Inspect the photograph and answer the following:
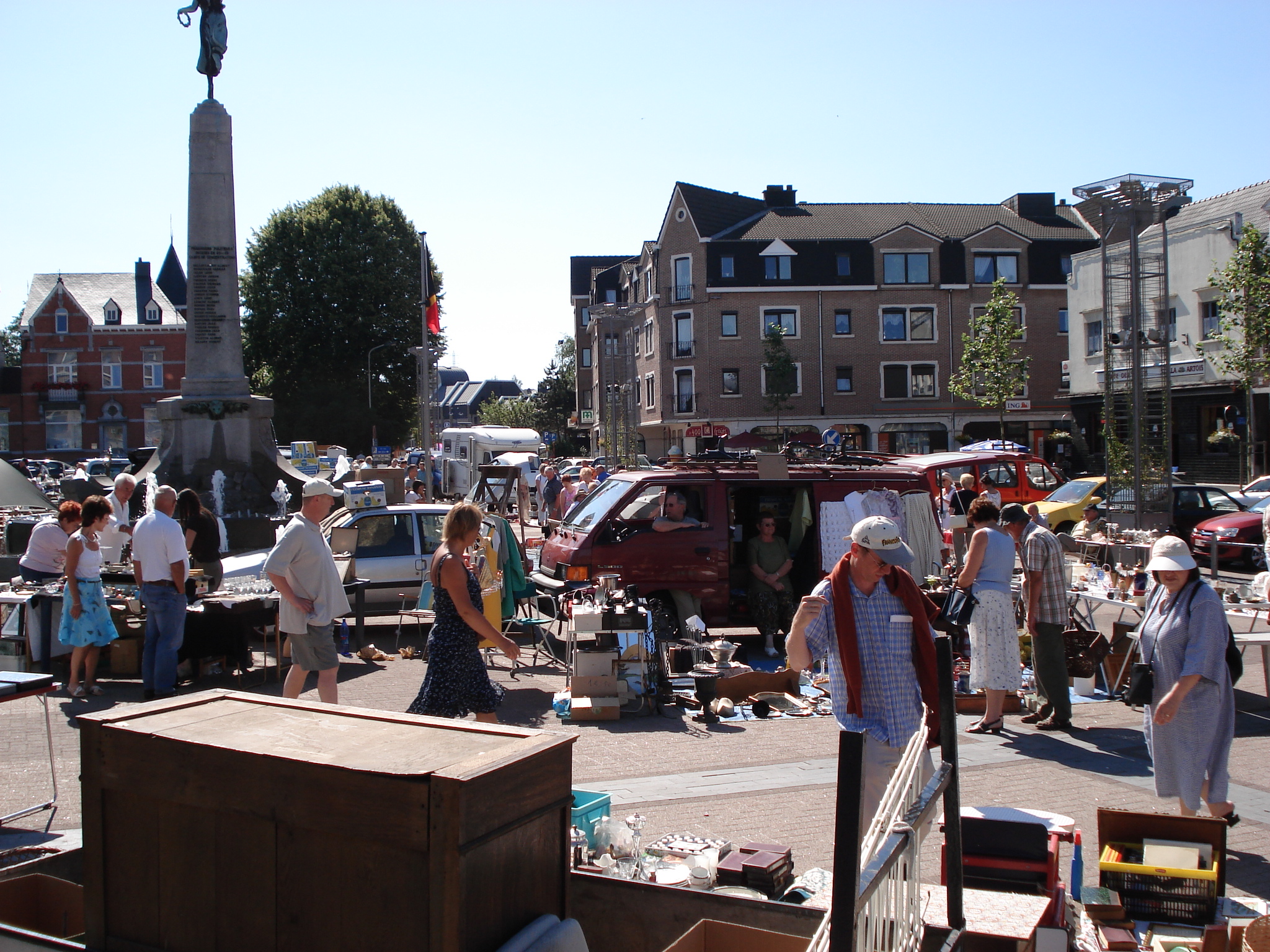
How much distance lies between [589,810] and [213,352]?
1666cm

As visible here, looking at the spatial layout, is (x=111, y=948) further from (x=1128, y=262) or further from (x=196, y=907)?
(x=1128, y=262)

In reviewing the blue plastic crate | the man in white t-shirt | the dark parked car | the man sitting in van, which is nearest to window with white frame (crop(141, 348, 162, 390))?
the man in white t-shirt

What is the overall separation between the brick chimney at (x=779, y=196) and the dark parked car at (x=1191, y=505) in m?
37.9

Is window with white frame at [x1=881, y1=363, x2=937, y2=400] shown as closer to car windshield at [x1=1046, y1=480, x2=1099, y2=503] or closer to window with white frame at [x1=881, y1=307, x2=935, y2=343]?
window with white frame at [x1=881, y1=307, x2=935, y2=343]

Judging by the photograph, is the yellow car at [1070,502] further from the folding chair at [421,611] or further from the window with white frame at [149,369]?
the window with white frame at [149,369]

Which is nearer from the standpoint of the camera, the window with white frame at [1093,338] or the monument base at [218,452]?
the monument base at [218,452]

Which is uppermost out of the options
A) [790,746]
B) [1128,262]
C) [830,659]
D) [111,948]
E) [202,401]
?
[1128,262]

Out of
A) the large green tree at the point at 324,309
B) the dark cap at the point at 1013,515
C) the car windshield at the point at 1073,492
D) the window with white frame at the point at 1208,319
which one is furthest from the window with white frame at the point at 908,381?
the dark cap at the point at 1013,515

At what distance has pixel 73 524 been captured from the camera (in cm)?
991

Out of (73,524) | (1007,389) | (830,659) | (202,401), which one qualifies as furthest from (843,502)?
(1007,389)

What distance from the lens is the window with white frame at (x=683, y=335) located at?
53.1m

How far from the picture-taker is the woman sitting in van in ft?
36.7

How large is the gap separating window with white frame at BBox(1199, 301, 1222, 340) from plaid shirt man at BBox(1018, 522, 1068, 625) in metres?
30.2

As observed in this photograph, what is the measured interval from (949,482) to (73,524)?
1442cm
